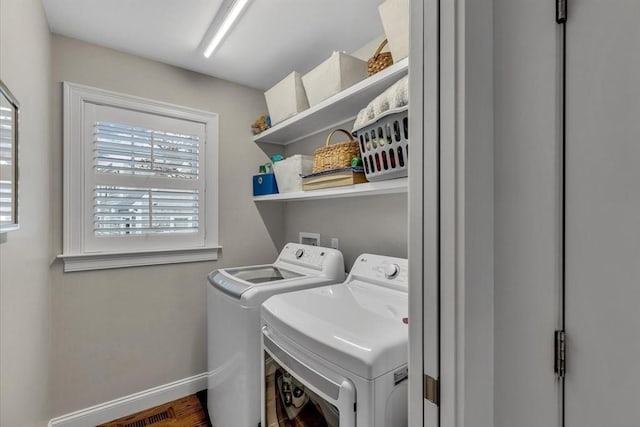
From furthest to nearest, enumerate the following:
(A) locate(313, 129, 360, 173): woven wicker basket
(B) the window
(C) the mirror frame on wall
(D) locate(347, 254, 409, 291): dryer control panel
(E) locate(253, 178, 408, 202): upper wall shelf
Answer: (B) the window → (A) locate(313, 129, 360, 173): woven wicker basket → (D) locate(347, 254, 409, 291): dryer control panel → (E) locate(253, 178, 408, 202): upper wall shelf → (C) the mirror frame on wall

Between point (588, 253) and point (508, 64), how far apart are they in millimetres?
421

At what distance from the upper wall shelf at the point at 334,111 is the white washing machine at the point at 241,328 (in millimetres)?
844

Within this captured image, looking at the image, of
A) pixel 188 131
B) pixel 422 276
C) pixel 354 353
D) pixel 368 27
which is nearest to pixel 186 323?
pixel 188 131

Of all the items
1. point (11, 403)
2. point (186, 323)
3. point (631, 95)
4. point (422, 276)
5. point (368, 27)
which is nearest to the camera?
point (631, 95)

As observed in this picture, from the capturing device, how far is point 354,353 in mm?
899

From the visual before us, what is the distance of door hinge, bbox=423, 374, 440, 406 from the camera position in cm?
65

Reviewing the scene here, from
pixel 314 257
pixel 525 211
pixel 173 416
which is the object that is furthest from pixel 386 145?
pixel 173 416

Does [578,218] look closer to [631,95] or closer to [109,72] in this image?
[631,95]

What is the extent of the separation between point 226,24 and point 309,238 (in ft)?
4.82

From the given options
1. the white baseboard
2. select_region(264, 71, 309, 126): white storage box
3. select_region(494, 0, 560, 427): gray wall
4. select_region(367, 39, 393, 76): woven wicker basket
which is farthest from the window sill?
select_region(494, 0, 560, 427): gray wall

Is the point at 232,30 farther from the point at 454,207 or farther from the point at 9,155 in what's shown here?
the point at 454,207

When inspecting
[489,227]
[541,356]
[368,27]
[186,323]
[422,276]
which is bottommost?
[186,323]

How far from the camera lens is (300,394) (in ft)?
3.83

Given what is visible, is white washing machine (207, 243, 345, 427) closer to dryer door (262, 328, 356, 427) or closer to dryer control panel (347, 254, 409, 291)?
dryer door (262, 328, 356, 427)
